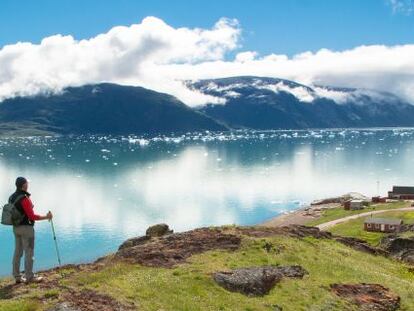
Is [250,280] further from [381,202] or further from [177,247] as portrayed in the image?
[381,202]

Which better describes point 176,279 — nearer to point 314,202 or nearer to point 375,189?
point 314,202

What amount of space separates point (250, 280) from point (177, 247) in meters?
6.03

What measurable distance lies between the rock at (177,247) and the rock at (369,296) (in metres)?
6.19

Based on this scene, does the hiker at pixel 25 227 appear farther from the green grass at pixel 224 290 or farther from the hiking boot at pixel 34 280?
the green grass at pixel 224 290

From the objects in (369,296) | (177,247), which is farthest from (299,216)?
(369,296)

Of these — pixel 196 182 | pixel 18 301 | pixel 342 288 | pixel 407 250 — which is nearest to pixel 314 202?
pixel 196 182

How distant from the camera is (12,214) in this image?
21.2 meters

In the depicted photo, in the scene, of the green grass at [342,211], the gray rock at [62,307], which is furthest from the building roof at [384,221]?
the gray rock at [62,307]

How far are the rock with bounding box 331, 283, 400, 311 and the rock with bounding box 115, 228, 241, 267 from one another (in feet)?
20.3

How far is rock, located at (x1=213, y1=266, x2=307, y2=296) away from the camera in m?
23.2

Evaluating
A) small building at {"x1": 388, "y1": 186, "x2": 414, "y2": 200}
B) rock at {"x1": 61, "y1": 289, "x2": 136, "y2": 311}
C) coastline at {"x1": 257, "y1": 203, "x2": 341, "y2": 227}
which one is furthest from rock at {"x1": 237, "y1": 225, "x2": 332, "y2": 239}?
small building at {"x1": 388, "y1": 186, "x2": 414, "y2": 200}

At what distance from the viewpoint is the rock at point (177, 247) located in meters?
26.3

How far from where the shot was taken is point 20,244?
72.3 ft

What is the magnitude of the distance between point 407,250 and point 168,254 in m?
26.2
